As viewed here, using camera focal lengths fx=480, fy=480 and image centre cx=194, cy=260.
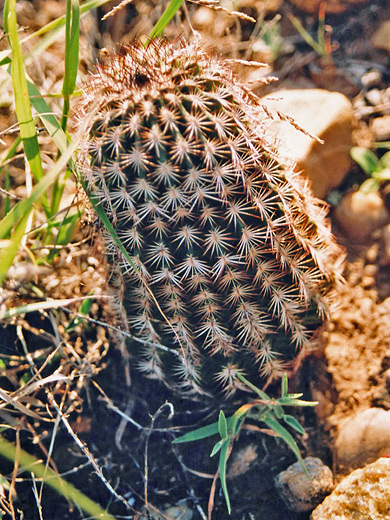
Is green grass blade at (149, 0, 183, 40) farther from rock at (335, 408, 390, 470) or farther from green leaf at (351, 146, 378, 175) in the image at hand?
rock at (335, 408, 390, 470)

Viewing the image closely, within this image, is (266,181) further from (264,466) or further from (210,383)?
(264,466)

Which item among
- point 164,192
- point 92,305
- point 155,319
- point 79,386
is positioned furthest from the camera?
point 92,305

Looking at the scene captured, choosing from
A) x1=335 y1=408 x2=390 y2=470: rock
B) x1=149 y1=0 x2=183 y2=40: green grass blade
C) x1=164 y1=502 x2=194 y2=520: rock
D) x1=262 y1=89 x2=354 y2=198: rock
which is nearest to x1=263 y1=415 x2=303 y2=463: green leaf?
x1=335 y1=408 x2=390 y2=470: rock

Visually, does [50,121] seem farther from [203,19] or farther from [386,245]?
[386,245]

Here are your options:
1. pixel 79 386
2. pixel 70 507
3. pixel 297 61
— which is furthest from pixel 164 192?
pixel 297 61

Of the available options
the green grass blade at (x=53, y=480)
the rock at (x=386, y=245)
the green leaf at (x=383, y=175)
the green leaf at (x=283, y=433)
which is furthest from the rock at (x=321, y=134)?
the green grass blade at (x=53, y=480)

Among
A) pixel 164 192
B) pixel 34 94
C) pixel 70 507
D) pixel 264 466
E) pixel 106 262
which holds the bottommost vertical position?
pixel 264 466
